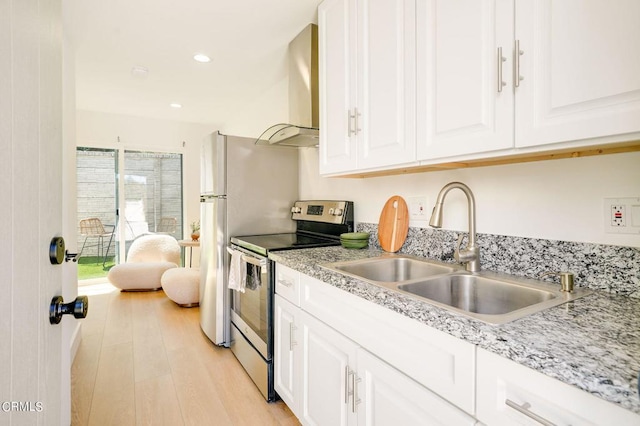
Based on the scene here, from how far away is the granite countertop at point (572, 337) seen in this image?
56 centimetres

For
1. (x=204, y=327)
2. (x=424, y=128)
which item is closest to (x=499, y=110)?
(x=424, y=128)

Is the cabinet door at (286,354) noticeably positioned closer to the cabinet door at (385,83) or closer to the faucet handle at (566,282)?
the cabinet door at (385,83)

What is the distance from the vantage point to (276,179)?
9.11 feet

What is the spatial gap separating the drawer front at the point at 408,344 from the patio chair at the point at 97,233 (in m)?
4.42

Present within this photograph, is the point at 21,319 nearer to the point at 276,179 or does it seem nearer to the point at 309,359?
the point at 309,359

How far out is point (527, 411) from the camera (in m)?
0.66

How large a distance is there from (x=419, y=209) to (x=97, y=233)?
461 centimetres

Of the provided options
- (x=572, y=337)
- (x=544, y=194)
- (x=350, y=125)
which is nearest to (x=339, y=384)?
(x=572, y=337)

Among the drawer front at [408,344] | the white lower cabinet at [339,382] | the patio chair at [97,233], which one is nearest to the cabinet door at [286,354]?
the white lower cabinet at [339,382]

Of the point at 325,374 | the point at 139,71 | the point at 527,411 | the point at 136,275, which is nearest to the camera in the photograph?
the point at 527,411

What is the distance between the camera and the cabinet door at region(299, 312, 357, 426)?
4.00ft

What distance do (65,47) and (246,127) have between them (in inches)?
78.0

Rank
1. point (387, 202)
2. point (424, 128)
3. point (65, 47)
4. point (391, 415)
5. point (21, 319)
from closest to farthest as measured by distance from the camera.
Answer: point (21, 319) < point (391, 415) < point (424, 128) < point (387, 202) < point (65, 47)

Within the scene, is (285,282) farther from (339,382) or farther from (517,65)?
(517,65)
